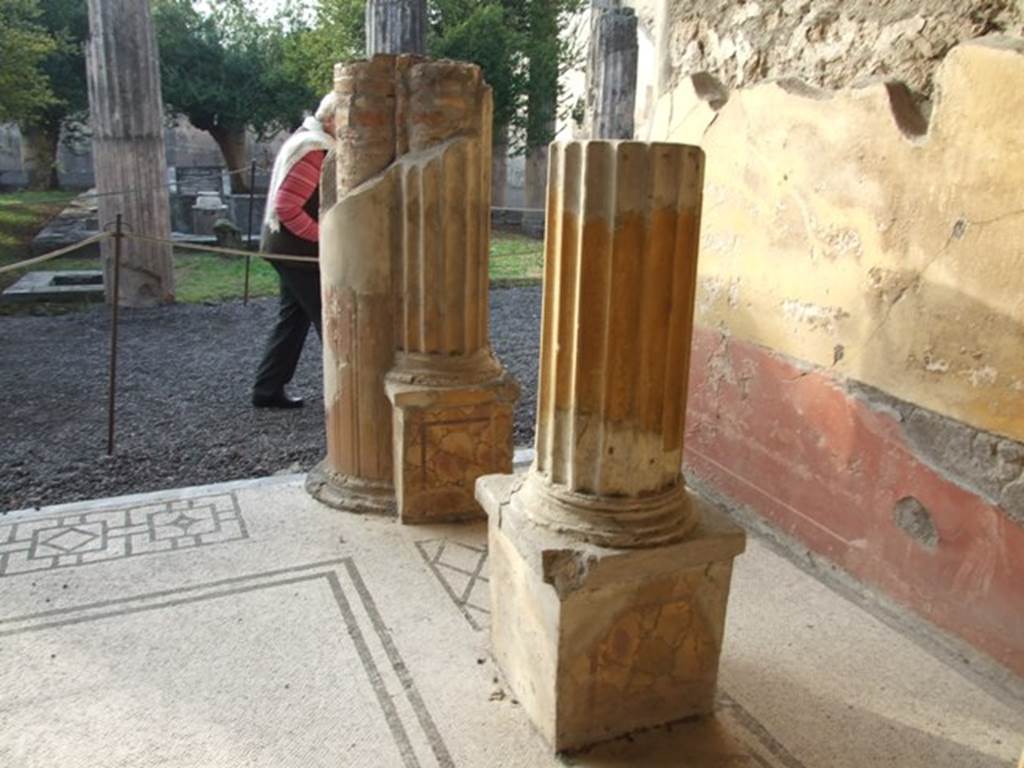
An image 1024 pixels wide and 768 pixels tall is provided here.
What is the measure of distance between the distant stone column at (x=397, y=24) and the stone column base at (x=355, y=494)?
21.0ft

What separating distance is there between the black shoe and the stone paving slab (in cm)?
175

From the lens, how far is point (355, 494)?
3.40 metres

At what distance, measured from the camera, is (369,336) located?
324cm

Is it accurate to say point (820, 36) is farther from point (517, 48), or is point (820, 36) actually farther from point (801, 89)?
point (517, 48)

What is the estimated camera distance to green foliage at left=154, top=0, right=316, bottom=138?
17625mm

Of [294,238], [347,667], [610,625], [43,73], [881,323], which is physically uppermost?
[43,73]

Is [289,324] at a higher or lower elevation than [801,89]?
lower

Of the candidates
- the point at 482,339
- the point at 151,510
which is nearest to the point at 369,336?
the point at 482,339

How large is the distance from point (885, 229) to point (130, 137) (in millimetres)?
6872

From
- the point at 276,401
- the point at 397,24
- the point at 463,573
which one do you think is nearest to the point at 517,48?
the point at 397,24

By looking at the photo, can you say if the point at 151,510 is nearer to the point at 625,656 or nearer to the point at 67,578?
the point at 67,578

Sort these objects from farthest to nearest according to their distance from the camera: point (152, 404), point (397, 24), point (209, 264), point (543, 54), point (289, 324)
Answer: point (543, 54) → point (209, 264) → point (397, 24) → point (152, 404) → point (289, 324)

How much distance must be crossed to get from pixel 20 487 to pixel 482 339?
219 cm

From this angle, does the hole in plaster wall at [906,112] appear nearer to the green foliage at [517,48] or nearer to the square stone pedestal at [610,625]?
the square stone pedestal at [610,625]
